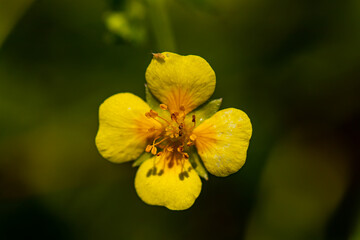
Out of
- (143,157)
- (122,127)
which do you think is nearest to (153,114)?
(122,127)

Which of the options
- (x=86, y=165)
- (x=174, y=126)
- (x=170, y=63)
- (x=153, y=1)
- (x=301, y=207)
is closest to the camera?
(x=170, y=63)

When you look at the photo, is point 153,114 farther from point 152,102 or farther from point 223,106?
point 223,106

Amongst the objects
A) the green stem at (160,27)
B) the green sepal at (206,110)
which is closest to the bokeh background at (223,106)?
the green stem at (160,27)

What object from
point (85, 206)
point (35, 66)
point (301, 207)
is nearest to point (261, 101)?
point (301, 207)

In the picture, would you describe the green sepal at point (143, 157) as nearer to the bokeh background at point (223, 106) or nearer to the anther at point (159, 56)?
the anther at point (159, 56)

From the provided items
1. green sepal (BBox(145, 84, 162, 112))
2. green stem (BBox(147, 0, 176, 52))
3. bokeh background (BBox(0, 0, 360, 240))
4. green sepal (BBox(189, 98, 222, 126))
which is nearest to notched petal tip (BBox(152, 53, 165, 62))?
green sepal (BBox(145, 84, 162, 112))

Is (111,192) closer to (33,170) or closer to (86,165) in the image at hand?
(86,165)
